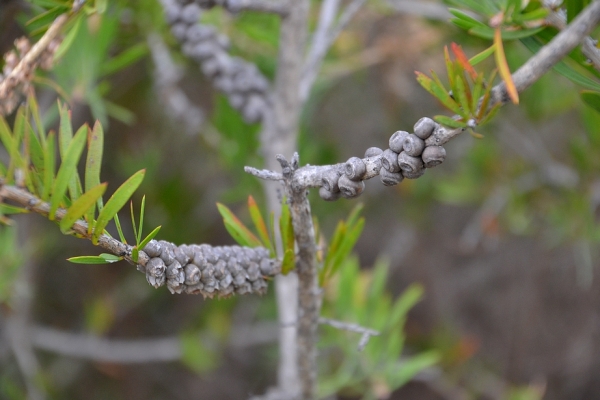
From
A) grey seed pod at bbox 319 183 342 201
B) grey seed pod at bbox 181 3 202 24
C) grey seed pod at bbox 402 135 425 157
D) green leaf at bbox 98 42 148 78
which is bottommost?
grey seed pod at bbox 319 183 342 201

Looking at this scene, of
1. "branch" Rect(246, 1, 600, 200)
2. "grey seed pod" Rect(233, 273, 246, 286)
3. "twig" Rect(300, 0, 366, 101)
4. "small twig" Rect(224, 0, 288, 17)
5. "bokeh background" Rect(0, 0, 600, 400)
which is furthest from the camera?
"bokeh background" Rect(0, 0, 600, 400)

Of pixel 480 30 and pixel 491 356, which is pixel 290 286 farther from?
pixel 491 356

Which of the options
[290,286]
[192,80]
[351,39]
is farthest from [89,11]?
[192,80]

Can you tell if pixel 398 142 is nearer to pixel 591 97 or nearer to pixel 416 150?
pixel 416 150

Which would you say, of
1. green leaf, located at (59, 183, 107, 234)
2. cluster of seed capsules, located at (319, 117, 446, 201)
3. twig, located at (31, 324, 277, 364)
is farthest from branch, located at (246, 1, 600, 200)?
twig, located at (31, 324, 277, 364)

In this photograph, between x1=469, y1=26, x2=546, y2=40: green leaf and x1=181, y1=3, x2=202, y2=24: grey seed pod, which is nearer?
x1=469, y1=26, x2=546, y2=40: green leaf

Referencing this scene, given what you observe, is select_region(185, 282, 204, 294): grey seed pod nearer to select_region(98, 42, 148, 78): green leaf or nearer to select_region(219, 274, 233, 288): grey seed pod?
select_region(219, 274, 233, 288): grey seed pod
